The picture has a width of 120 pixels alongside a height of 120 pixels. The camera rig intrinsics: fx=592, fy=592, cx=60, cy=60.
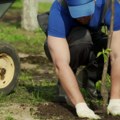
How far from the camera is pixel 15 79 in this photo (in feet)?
22.7

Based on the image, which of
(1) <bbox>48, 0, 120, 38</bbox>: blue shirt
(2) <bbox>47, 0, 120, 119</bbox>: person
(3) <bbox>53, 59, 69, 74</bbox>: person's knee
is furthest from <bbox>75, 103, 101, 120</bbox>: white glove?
(1) <bbox>48, 0, 120, 38</bbox>: blue shirt

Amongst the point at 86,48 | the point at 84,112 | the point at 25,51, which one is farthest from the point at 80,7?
the point at 25,51

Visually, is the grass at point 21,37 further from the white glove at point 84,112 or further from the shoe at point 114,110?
the white glove at point 84,112

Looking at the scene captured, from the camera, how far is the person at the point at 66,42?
557 cm

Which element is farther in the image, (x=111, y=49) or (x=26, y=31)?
(x=26, y=31)

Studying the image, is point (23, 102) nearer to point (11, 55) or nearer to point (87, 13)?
point (11, 55)

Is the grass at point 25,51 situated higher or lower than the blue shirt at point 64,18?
lower

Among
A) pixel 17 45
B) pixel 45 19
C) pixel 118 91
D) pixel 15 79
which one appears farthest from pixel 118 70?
pixel 17 45

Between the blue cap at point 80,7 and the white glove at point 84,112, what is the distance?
85 cm

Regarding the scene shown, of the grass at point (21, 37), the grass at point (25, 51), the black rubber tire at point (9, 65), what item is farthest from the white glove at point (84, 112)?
the grass at point (21, 37)

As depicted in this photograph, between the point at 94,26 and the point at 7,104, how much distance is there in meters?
1.23

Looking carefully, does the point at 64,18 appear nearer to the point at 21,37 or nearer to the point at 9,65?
the point at 9,65

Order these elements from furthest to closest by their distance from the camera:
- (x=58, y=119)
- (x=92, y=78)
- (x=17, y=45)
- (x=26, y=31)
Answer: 1. (x=26, y=31)
2. (x=17, y=45)
3. (x=92, y=78)
4. (x=58, y=119)

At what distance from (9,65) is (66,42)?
4.18 feet
